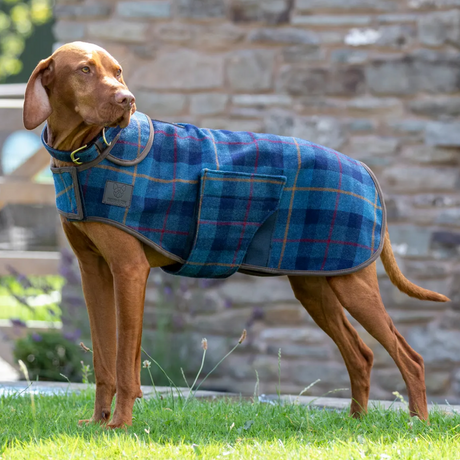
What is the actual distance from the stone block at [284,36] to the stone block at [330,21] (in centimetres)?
6

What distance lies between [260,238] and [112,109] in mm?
856

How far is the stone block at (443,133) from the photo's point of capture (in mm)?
4863

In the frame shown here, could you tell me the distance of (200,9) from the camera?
5055mm

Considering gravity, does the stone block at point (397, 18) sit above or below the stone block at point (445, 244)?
above

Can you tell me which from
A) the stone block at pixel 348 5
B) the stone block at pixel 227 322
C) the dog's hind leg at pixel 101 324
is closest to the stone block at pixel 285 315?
the stone block at pixel 227 322

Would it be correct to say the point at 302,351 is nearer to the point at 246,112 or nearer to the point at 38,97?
the point at 246,112

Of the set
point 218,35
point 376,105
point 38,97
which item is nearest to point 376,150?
point 376,105

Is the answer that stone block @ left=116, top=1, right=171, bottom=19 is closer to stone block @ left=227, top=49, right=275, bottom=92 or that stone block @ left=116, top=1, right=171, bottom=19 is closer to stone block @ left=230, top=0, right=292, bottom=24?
stone block @ left=230, top=0, right=292, bottom=24

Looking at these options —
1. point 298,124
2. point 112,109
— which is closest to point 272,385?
point 298,124

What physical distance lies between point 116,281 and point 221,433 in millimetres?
739

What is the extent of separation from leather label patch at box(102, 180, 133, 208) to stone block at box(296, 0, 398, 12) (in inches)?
114

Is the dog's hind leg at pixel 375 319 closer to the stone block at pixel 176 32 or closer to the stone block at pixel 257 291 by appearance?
the stone block at pixel 257 291

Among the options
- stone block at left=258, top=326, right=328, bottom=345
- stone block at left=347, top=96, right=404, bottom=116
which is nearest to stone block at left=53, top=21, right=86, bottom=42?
stone block at left=347, top=96, right=404, bottom=116

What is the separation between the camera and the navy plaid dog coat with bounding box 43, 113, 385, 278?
2.61 m
